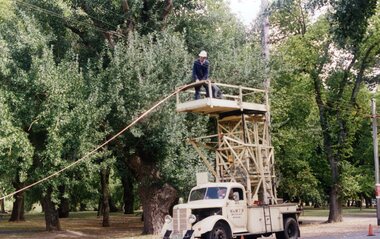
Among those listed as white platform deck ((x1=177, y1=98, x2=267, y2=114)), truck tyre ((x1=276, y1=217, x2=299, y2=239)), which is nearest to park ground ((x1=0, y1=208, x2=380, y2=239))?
truck tyre ((x1=276, y1=217, x2=299, y2=239))

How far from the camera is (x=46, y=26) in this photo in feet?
92.9

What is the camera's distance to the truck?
17.3 m

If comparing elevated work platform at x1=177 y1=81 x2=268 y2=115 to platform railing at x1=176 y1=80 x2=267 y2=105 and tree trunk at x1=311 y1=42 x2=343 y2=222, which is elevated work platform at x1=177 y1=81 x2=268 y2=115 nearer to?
platform railing at x1=176 y1=80 x2=267 y2=105

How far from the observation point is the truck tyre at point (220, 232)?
16.6 m

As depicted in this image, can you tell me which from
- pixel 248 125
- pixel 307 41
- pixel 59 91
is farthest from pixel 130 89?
pixel 307 41

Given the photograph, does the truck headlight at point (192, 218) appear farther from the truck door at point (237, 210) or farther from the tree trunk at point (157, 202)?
the tree trunk at point (157, 202)

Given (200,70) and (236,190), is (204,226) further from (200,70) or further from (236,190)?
(200,70)

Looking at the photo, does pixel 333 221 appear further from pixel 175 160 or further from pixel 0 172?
pixel 0 172

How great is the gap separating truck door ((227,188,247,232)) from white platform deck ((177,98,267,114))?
294cm

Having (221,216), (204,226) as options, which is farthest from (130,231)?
(204,226)

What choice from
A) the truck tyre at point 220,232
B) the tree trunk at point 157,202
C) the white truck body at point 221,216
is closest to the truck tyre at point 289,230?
the white truck body at point 221,216

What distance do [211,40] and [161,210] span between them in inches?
393

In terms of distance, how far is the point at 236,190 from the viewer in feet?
60.5

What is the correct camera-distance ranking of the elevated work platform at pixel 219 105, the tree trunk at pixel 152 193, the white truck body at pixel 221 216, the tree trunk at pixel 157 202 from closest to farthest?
the white truck body at pixel 221 216 < the elevated work platform at pixel 219 105 < the tree trunk at pixel 152 193 < the tree trunk at pixel 157 202
